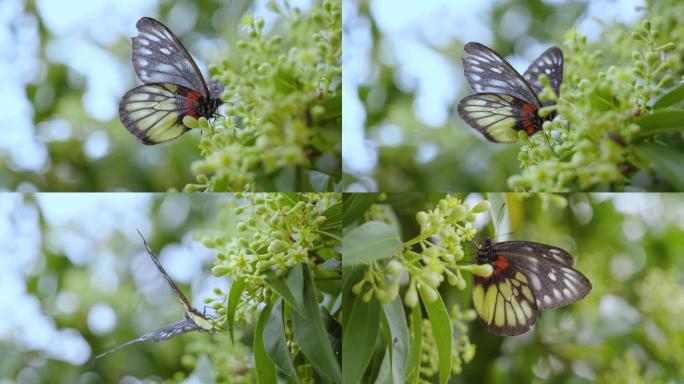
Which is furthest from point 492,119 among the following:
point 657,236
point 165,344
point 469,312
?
point 165,344

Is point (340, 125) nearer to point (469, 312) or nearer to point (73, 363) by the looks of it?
point (469, 312)

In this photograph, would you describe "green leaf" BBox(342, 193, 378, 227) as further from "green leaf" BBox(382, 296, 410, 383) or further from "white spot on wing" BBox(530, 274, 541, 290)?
"white spot on wing" BBox(530, 274, 541, 290)

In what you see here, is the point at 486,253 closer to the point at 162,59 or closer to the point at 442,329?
the point at 442,329

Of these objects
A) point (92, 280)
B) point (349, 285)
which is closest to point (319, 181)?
point (349, 285)

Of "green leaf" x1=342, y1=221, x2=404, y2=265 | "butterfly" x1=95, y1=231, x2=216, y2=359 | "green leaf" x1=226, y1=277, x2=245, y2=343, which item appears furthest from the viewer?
"butterfly" x1=95, y1=231, x2=216, y2=359

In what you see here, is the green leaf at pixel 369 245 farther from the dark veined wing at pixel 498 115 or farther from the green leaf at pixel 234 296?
the dark veined wing at pixel 498 115

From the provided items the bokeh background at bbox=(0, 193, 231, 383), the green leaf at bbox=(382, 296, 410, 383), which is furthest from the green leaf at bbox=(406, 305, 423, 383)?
the bokeh background at bbox=(0, 193, 231, 383)

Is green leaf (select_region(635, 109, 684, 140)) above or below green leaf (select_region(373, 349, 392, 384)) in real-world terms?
above
